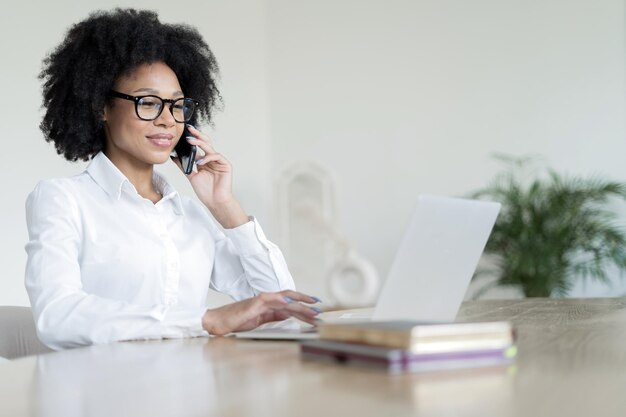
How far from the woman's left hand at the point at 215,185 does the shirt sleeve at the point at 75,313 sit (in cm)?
54

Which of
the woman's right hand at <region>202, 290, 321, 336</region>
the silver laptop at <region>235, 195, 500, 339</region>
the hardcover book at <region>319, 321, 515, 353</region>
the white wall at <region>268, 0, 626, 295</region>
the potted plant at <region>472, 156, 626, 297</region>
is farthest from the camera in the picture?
the white wall at <region>268, 0, 626, 295</region>

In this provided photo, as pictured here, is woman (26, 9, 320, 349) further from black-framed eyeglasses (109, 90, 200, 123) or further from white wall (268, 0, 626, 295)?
white wall (268, 0, 626, 295)

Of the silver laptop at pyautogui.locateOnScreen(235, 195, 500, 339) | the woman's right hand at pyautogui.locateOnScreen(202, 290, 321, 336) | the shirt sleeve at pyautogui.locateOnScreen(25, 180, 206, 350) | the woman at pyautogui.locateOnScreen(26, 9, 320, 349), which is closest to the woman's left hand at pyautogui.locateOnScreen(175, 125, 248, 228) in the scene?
the woman at pyautogui.locateOnScreen(26, 9, 320, 349)

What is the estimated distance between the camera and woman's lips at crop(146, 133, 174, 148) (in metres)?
2.42

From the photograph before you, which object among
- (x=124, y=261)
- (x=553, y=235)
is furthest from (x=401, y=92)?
(x=124, y=261)

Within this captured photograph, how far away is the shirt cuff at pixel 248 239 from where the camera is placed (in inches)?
98.6

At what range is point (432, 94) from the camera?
7188 millimetres

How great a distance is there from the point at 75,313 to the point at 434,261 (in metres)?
0.77

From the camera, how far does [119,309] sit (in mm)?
1881

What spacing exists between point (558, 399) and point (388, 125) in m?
6.45

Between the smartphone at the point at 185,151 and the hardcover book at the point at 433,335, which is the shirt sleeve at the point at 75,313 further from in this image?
the hardcover book at the point at 433,335

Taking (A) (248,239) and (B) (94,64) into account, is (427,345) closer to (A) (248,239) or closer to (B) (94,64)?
(A) (248,239)

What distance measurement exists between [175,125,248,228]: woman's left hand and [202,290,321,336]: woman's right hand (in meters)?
0.65

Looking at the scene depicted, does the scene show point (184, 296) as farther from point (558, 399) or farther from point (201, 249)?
point (558, 399)
